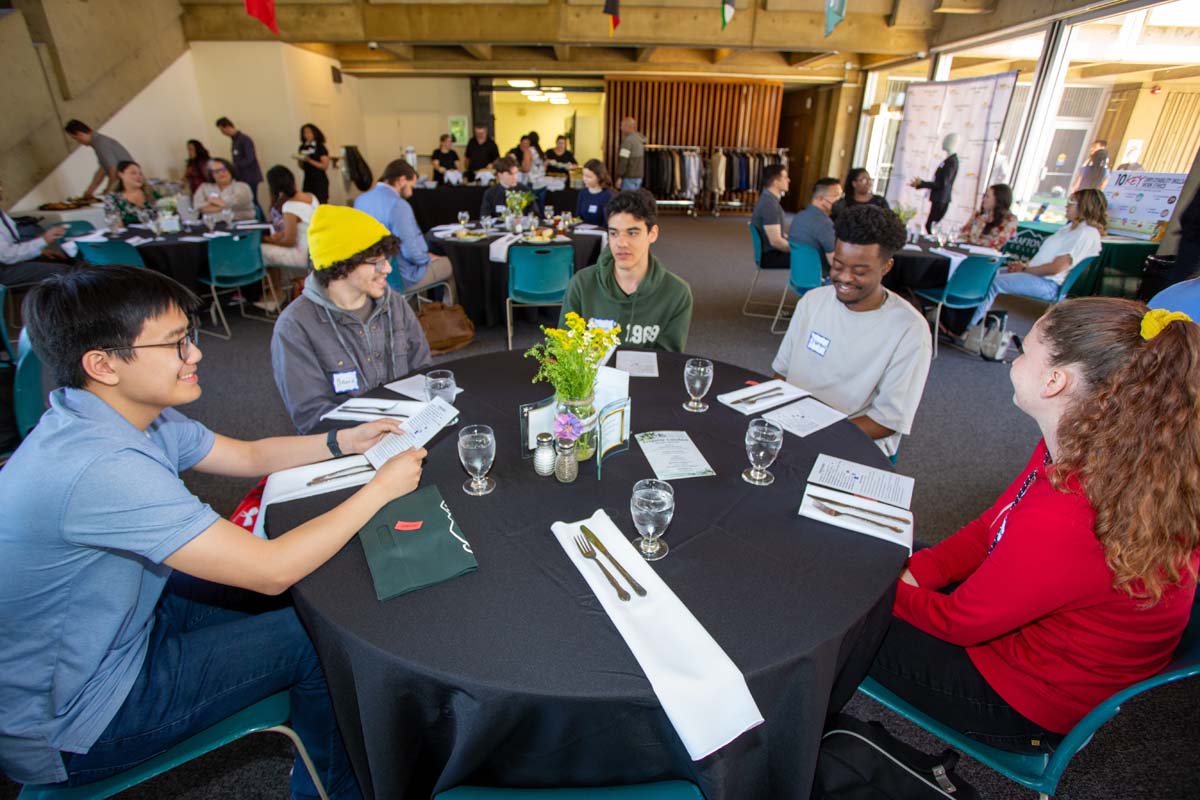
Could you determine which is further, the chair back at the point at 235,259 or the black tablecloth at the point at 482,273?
the black tablecloth at the point at 482,273

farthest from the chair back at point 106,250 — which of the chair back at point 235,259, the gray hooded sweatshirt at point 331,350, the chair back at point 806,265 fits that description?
the chair back at point 806,265

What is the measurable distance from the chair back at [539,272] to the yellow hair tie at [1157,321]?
3.75 metres

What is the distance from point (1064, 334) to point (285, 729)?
190cm

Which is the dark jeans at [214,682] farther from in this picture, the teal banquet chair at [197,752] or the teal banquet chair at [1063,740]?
the teal banquet chair at [1063,740]

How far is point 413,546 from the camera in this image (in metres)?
1.21

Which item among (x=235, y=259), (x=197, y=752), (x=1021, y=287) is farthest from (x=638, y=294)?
(x=1021, y=287)

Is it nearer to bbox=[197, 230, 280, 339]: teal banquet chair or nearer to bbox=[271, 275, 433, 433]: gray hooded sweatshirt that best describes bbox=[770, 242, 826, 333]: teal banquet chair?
bbox=[271, 275, 433, 433]: gray hooded sweatshirt

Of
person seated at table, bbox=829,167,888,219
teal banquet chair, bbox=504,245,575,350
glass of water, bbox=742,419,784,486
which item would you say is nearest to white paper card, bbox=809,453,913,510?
glass of water, bbox=742,419,784,486

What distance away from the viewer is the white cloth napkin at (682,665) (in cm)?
90

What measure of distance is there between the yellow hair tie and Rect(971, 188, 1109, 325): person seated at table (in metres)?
4.52

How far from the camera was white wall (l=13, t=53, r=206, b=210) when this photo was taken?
7.58 m

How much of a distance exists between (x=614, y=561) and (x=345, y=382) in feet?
4.73

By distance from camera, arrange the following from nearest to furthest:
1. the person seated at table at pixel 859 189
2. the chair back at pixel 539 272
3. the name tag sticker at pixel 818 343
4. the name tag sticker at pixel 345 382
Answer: the name tag sticker at pixel 345 382 → the name tag sticker at pixel 818 343 → the chair back at pixel 539 272 → the person seated at table at pixel 859 189

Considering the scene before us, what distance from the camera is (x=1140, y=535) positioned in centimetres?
103
